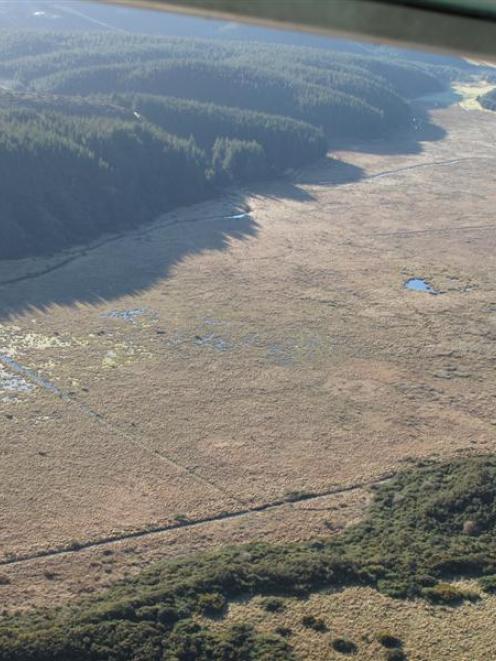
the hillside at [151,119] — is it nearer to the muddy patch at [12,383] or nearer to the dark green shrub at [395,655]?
the muddy patch at [12,383]

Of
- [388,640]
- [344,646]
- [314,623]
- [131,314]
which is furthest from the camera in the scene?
[131,314]

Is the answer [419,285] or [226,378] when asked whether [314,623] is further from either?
[419,285]

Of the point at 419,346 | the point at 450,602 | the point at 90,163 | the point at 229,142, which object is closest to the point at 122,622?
the point at 450,602

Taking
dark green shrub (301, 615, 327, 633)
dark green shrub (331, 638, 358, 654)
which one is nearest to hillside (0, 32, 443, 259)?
dark green shrub (301, 615, 327, 633)

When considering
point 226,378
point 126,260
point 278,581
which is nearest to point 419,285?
point 126,260

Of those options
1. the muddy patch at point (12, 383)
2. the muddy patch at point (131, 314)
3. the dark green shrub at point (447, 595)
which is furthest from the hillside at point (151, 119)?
the dark green shrub at point (447, 595)

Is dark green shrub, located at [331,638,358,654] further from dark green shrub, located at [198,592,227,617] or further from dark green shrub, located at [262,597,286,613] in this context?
dark green shrub, located at [198,592,227,617]
